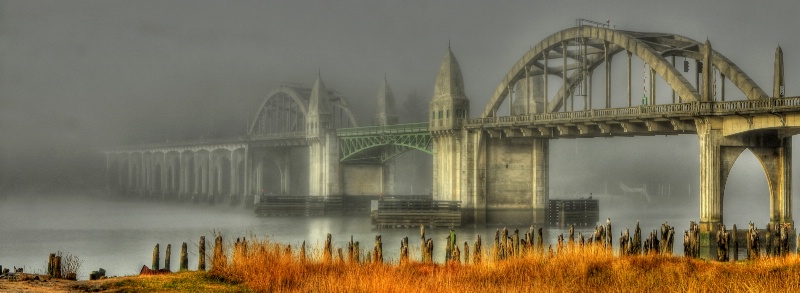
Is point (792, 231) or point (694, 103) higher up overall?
point (694, 103)

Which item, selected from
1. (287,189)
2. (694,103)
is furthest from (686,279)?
(287,189)

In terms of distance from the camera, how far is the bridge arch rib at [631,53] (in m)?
52.7

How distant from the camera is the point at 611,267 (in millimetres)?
25875

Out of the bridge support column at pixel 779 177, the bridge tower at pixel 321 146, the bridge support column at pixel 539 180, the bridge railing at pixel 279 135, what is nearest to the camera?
the bridge support column at pixel 779 177

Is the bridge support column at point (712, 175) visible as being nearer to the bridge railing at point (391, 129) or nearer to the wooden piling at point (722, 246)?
the wooden piling at point (722, 246)

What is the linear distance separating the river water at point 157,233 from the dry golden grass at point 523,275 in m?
16.3

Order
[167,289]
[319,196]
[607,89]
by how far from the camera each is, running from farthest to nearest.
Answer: [319,196]
[607,89]
[167,289]

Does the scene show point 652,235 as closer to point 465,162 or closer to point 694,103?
point 694,103

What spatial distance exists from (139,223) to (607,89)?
54852mm

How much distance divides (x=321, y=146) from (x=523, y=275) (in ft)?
267

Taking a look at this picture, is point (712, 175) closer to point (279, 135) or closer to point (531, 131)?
point (531, 131)

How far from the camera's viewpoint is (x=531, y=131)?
70.2 meters

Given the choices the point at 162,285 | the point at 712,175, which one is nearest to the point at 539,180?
the point at 712,175

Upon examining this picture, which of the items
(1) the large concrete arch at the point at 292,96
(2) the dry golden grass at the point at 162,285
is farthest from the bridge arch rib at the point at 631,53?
(1) the large concrete arch at the point at 292,96
